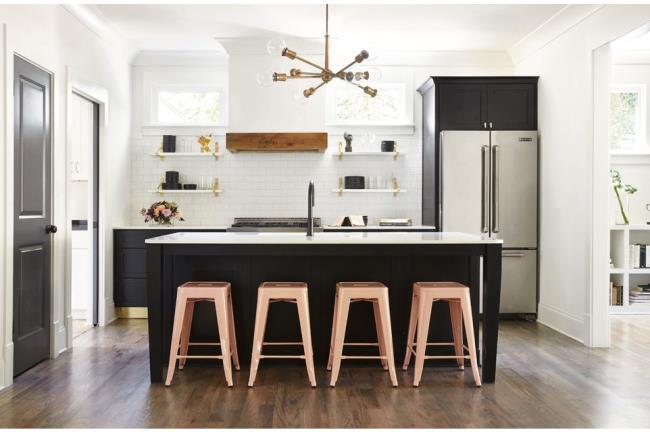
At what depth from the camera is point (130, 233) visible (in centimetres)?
621

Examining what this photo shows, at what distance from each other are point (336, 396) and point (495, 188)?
3.40 m

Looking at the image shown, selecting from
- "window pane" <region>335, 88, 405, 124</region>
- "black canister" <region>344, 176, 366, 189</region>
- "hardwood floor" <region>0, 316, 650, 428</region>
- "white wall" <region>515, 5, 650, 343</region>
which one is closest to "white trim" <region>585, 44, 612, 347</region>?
"white wall" <region>515, 5, 650, 343</region>

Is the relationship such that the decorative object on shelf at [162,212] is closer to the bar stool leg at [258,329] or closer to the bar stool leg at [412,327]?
the bar stool leg at [258,329]

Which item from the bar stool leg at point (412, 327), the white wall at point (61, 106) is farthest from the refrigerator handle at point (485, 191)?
the white wall at point (61, 106)

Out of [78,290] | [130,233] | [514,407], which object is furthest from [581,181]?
[78,290]

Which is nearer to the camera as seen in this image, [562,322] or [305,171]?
[562,322]

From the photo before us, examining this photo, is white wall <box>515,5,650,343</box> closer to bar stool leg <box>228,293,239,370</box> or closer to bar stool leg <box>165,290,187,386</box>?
bar stool leg <box>228,293,239,370</box>

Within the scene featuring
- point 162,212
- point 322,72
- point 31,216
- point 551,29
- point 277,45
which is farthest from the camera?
point 162,212

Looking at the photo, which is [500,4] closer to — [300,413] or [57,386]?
[300,413]

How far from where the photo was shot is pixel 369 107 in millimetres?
7086

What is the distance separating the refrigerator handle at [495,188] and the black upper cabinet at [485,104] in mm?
312

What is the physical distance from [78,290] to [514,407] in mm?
4630

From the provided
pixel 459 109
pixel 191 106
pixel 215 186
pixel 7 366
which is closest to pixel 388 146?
pixel 459 109

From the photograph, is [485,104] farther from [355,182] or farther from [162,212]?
[162,212]
